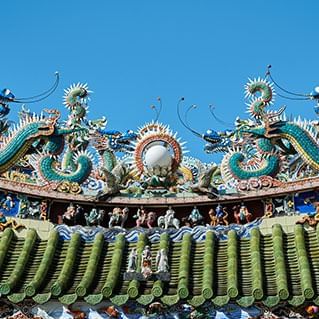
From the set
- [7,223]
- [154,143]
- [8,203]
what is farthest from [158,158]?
[7,223]

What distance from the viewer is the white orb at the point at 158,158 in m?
14.1

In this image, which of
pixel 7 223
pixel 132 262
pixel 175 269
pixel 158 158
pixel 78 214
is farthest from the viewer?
pixel 158 158

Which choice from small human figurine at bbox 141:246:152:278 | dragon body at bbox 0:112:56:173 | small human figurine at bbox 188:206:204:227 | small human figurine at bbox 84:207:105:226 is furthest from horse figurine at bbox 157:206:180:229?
dragon body at bbox 0:112:56:173

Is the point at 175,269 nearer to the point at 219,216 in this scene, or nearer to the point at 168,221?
the point at 168,221

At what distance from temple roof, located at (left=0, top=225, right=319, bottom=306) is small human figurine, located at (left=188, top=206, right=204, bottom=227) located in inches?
42.2

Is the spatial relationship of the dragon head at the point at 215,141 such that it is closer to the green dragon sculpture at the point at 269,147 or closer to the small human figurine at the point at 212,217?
the green dragon sculpture at the point at 269,147

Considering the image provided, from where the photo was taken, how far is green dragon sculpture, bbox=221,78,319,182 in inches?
544

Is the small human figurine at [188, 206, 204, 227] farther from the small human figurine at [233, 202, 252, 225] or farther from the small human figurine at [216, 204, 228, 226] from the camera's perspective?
the small human figurine at [233, 202, 252, 225]

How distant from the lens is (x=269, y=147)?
1403 cm

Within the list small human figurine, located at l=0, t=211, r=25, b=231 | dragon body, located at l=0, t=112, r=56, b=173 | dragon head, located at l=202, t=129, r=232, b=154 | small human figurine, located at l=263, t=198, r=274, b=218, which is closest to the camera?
small human figurine, located at l=0, t=211, r=25, b=231

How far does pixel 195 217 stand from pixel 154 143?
1.99 metres

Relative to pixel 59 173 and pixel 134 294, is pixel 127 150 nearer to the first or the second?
pixel 59 173

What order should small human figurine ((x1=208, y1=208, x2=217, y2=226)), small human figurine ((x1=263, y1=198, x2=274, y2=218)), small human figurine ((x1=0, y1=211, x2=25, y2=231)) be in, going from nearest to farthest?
small human figurine ((x1=0, y1=211, x2=25, y2=231)), small human figurine ((x1=263, y1=198, x2=274, y2=218)), small human figurine ((x1=208, y1=208, x2=217, y2=226))

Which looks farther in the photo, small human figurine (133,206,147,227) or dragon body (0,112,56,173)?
dragon body (0,112,56,173)
